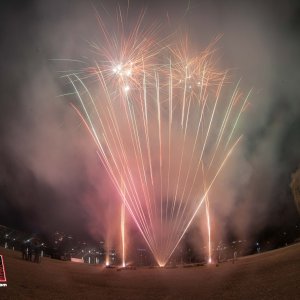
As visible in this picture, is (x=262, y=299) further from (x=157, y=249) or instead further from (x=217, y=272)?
(x=157, y=249)

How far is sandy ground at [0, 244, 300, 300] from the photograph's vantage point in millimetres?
17156

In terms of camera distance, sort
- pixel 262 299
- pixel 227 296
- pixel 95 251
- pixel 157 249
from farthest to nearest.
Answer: pixel 95 251, pixel 157 249, pixel 227 296, pixel 262 299

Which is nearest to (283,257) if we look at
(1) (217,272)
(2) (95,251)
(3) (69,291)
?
(1) (217,272)

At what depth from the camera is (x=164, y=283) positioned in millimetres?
22297

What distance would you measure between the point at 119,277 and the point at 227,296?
32.0 feet

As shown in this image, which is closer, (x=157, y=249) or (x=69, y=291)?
(x=69, y=291)

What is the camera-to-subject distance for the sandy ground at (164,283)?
56.3ft

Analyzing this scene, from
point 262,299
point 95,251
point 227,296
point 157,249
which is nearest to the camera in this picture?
point 262,299

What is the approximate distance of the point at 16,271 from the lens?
2042cm

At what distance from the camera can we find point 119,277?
82.5 feet

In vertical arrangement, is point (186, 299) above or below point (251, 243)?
below

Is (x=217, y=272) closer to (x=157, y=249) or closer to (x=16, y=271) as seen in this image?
(x=157, y=249)

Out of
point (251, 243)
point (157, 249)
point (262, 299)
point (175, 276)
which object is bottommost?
point (262, 299)

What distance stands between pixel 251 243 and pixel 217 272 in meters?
71.5
